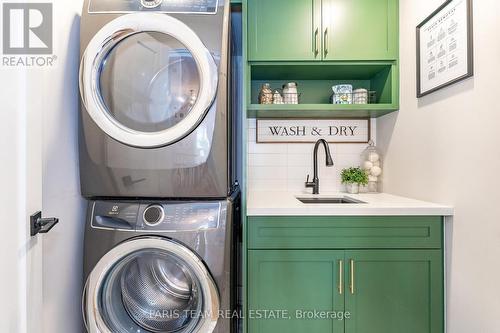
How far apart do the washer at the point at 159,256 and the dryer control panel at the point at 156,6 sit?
823mm

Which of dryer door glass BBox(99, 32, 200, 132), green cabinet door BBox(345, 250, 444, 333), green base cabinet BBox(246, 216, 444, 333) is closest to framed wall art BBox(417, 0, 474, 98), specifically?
green base cabinet BBox(246, 216, 444, 333)

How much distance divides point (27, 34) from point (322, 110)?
147cm

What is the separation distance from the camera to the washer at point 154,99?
3.76 ft

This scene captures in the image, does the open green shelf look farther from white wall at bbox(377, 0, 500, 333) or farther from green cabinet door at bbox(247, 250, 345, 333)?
green cabinet door at bbox(247, 250, 345, 333)

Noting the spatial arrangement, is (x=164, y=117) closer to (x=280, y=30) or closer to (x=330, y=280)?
(x=280, y=30)

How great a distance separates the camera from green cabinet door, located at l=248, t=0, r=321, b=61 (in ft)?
5.40

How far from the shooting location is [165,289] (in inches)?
51.4

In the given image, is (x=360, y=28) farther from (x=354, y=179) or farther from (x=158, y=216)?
(x=158, y=216)

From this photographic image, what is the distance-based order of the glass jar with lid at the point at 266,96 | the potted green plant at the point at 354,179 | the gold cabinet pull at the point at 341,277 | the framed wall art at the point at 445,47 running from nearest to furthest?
the framed wall art at the point at 445,47
the gold cabinet pull at the point at 341,277
the glass jar with lid at the point at 266,96
the potted green plant at the point at 354,179

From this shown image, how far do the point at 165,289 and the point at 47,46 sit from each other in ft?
3.86

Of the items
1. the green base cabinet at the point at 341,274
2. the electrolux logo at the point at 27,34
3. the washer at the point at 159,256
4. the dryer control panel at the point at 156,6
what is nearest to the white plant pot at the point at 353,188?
the green base cabinet at the point at 341,274

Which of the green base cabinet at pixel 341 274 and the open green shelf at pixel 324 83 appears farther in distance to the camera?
the open green shelf at pixel 324 83

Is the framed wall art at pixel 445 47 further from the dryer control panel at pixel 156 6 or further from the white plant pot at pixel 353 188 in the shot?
the dryer control panel at pixel 156 6

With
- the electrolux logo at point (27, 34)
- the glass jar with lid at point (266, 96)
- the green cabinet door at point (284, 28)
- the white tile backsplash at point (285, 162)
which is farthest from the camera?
the white tile backsplash at point (285, 162)
